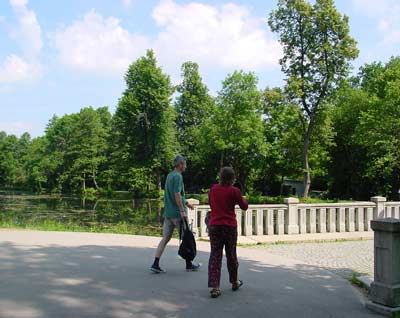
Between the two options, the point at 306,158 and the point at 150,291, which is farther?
the point at 306,158

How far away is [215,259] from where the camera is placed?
210 inches

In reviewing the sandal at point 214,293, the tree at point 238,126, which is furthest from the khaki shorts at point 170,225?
the tree at point 238,126

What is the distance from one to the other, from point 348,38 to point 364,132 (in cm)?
691

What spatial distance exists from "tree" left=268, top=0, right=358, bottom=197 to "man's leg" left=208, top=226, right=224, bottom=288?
2514 centimetres

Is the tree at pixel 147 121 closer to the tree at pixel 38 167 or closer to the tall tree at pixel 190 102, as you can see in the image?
the tall tree at pixel 190 102

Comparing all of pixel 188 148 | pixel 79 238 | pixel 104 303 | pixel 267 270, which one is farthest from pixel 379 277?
pixel 188 148

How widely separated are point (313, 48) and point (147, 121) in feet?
81.1

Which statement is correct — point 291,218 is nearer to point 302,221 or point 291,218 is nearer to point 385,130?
point 302,221

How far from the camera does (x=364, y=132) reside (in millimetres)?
27594

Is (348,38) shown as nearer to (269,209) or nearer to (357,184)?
(357,184)

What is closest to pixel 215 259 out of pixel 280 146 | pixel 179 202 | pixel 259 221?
pixel 179 202

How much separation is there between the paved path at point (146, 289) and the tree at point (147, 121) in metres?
41.3

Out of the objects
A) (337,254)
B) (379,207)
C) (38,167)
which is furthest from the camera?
(38,167)

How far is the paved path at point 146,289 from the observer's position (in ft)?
15.3
